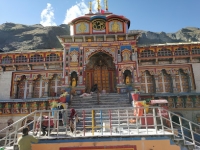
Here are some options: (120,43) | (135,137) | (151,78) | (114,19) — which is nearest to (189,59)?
(151,78)

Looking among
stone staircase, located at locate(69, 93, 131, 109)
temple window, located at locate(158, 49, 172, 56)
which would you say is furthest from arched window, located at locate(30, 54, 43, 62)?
temple window, located at locate(158, 49, 172, 56)

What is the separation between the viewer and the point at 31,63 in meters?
18.5

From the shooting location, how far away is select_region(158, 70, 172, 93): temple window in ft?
59.2

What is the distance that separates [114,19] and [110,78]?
234 inches

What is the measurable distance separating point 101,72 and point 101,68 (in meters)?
0.43

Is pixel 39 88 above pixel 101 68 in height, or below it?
below

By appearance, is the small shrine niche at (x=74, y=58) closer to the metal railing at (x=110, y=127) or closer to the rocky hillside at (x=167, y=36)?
the metal railing at (x=110, y=127)

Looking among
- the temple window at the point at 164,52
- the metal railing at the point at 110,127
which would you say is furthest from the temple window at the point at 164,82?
the metal railing at the point at 110,127

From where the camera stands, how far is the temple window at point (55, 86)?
60.2ft

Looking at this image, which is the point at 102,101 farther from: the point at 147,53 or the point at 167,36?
the point at 167,36

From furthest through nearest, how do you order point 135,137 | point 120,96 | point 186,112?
point 186,112 → point 120,96 → point 135,137

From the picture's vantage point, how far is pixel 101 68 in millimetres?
18469

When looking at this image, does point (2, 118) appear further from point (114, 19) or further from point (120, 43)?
point (114, 19)

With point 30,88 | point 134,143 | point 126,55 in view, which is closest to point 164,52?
point 126,55
